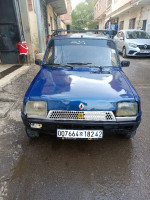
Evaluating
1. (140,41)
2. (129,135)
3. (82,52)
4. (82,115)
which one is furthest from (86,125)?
(140,41)

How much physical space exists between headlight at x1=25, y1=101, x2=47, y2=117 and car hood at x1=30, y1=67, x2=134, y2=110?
0.19ft

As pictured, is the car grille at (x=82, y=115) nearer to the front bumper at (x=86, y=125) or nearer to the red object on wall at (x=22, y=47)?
the front bumper at (x=86, y=125)

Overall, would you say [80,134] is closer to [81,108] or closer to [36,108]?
[81,108]

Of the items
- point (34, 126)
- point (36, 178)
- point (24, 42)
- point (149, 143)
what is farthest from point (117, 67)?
point (24, 42)

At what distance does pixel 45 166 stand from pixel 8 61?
23.5 feet

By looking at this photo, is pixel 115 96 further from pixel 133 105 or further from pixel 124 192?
pixel 124 192

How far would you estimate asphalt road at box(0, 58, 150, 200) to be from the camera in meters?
1.73

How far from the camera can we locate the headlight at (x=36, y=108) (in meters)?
1.96

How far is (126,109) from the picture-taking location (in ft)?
6.48

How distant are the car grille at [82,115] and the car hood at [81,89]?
0.06 meters

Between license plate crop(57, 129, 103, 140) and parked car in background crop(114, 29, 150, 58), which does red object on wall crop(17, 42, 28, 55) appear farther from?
license plate crop(57, 129, 103, 140)

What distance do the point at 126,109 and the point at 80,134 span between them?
2.23 feet

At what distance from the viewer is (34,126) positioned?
2086 mm

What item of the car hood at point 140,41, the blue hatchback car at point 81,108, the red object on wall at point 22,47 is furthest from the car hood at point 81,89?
the car hood at point 140,41
